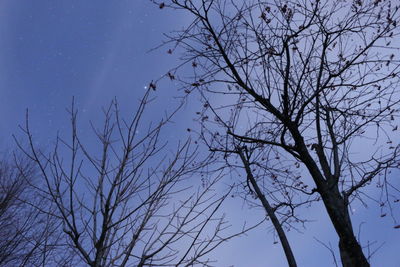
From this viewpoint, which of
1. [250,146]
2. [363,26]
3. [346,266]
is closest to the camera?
[346,266]

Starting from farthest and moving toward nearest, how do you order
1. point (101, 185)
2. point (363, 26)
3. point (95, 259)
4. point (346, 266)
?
point (363, 26)
point (346, 266)
point (101, 185)
point (95, 259)

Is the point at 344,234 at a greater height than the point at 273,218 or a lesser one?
lesser

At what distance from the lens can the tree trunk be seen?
162 inches

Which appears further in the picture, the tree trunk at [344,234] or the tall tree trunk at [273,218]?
the tall tree trunk at [273,218]

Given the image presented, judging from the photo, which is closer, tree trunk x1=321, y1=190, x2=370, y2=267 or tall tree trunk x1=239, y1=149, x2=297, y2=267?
tree trunk x1=321, y1=190, x2=370, y2=267

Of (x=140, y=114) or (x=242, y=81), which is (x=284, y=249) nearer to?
(x=242, y=81)

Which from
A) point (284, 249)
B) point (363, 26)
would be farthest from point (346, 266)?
point (363, 26)

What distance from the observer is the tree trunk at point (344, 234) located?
162 inches

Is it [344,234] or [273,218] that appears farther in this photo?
[273,218]

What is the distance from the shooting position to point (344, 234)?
425 centimetres

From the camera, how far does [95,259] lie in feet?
8.62

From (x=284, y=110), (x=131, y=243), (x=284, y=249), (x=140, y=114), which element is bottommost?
(x=131, y=243)

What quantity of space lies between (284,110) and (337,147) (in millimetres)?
2113

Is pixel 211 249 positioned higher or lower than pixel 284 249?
lower
